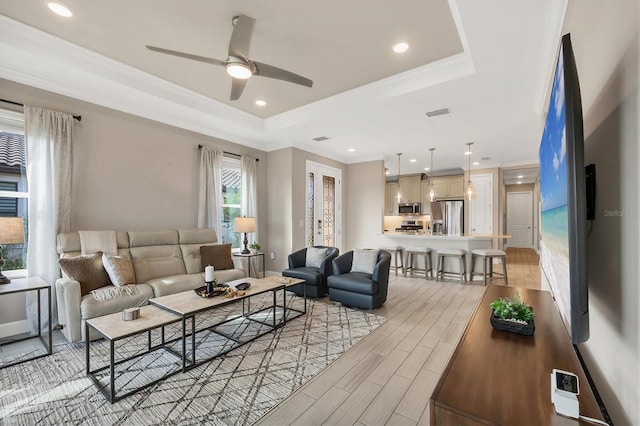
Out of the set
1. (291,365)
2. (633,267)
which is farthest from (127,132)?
(633,267)

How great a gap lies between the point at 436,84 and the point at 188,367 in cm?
387

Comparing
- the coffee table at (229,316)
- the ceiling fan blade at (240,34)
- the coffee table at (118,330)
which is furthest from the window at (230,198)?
the ceiling fan blade at (240,34)

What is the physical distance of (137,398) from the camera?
204 cm

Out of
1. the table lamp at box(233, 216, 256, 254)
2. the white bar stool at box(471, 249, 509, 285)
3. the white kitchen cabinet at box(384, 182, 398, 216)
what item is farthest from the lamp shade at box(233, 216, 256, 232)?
the white kitchen cabinet at box(384, 182, 398, 216)

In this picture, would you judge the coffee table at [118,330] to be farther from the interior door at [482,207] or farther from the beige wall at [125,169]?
the interior door at [482,207]

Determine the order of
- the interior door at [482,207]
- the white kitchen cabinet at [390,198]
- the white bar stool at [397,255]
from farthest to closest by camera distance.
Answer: the white kitchen cabinet at [390,198]
the interior door at [482,207]
the white bar stool at [397,255]

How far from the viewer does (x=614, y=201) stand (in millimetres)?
1016

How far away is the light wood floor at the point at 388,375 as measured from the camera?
74.1 inches

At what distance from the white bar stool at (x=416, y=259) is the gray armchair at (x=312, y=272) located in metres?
2.14

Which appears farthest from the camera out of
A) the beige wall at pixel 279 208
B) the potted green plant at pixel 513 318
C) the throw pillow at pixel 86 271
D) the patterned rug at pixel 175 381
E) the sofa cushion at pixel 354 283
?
the beige wall at pixel 279 208

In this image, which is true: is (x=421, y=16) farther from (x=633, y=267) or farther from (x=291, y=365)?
(x=291, y=365)

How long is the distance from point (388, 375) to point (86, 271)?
3.31 metres

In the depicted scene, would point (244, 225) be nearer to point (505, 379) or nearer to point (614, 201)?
point (505, 379)

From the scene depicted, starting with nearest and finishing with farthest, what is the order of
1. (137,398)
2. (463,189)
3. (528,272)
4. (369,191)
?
(137,398)
(528,272)
(369,191)
(463,189)
